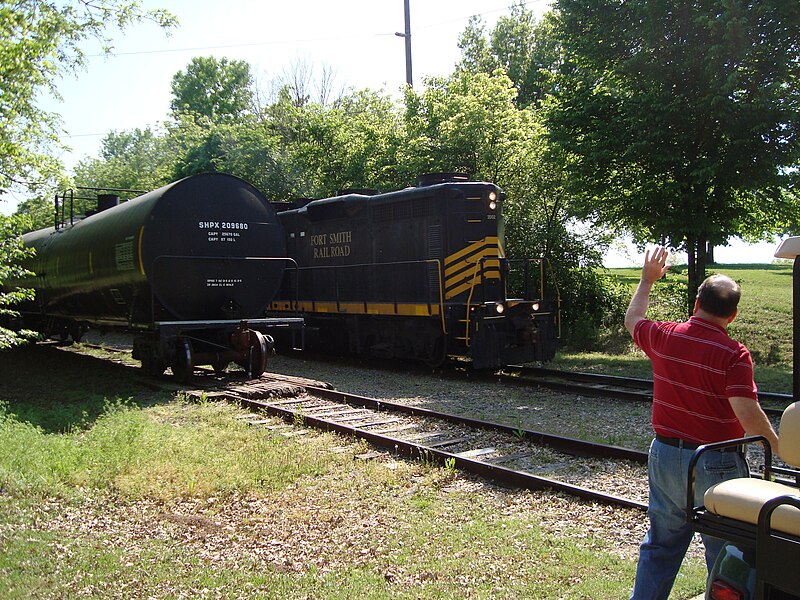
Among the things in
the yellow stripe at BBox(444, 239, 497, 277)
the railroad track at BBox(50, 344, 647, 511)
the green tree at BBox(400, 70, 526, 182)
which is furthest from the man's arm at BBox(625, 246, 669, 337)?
the green tree at BBox(400, 70, 526, 182)

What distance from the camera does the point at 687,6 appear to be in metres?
14.2

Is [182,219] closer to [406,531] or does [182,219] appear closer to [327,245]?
[327,245]

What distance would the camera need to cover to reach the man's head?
3.71 meters

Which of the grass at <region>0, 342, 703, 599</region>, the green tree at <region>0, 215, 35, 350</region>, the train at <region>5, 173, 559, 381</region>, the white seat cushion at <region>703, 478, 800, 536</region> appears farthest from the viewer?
the train at <region>5, 173, 559, 381</region>

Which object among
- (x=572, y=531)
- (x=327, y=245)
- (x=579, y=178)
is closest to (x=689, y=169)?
(x=579, y=178)

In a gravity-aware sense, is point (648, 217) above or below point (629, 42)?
below

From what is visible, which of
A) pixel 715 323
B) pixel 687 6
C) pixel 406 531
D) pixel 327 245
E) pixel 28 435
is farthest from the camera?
pixel 327 245

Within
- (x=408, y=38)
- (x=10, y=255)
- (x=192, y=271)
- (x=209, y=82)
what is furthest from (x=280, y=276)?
(x=209, y=82)

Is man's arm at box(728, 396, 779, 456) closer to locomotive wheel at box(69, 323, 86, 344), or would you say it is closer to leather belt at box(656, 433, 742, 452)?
leather belt at box(656, 433, 742, 452)

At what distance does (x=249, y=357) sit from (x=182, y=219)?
8.90ft

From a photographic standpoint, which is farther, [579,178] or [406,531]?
[579,178]

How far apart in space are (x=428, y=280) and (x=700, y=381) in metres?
10.7

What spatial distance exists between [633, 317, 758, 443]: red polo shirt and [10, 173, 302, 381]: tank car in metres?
9.74

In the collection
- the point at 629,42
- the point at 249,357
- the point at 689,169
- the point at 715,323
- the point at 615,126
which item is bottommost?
the point at 249,357
